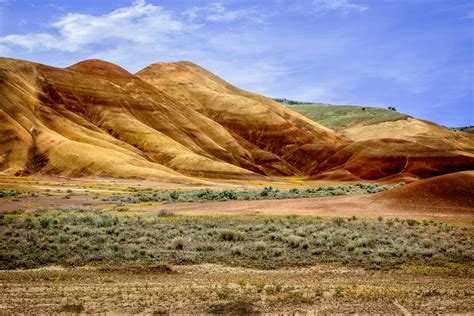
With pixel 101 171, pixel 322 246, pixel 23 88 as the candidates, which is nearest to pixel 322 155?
pixel 101 171

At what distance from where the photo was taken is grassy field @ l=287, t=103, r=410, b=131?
159375 millimetres

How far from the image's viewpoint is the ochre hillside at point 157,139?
3117 inches

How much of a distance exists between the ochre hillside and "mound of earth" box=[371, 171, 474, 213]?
41070mm

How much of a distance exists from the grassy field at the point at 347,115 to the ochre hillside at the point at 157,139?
37.1m

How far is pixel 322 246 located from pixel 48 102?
81.8 metres

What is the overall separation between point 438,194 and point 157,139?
65.4m

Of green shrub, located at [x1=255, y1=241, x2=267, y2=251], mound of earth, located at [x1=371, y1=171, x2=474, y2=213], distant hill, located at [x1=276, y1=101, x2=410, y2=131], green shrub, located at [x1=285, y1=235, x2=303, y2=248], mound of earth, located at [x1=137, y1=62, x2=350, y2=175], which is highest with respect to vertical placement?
distant hill, located at [x1=276, y1=101, x2=410, y2=131]

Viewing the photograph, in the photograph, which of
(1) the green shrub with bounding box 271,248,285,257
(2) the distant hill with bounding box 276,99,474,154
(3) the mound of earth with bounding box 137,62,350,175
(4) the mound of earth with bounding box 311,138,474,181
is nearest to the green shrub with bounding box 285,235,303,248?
(1) the green shrub with bounding box 271,248,285,257

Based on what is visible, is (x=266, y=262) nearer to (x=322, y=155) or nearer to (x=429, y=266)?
(x=429, y=266)

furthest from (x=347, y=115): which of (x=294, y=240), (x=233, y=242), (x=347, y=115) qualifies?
(x=294, y=240)

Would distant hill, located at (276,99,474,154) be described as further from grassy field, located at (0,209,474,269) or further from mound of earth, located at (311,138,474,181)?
grassy field, located at (0,209,474,269)

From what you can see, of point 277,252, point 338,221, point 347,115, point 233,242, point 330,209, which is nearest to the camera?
point 277,252

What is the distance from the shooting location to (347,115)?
175 meters

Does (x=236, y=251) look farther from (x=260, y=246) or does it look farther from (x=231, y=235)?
(x=231, y=235)
